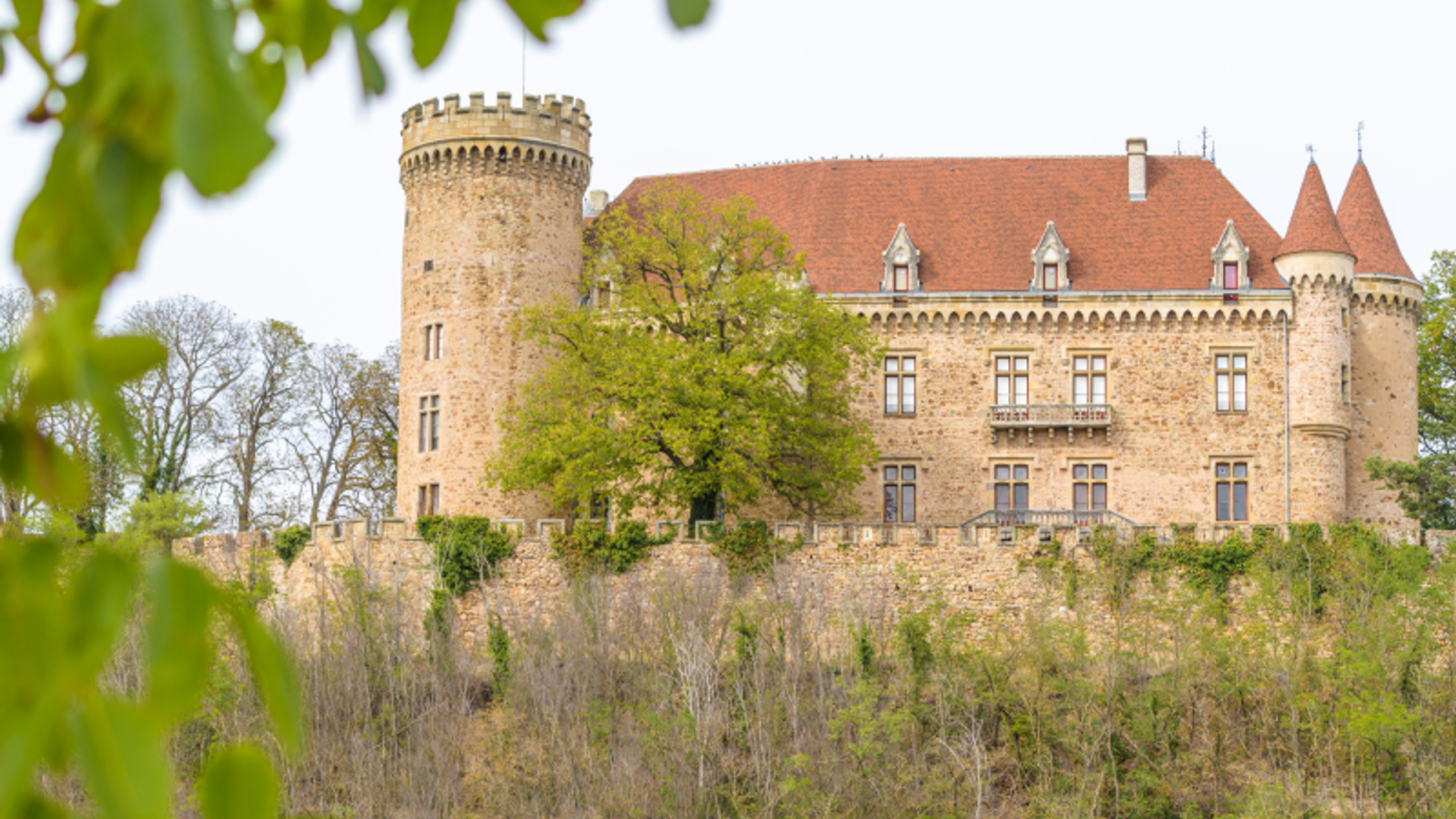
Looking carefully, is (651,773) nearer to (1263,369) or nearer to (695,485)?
(695,485)

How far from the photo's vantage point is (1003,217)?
3781 cm

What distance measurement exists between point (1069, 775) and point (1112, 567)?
4853 mm

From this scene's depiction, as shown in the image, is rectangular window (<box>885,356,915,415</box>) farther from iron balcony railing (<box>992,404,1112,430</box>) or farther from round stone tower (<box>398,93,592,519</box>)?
round stone tower (<box>398,93,592,519</box>)

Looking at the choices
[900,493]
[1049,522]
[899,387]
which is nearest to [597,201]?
[899,387]

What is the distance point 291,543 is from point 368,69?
108 feet

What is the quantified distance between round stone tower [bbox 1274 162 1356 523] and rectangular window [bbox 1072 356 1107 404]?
3.86m

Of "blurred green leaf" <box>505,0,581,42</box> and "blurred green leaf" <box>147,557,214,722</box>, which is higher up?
"blurred green leaf" <box>505,0,581,42</box>

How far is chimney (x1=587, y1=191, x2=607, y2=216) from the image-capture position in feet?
129

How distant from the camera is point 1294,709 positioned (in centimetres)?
2666

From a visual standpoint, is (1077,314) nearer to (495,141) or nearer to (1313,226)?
(1313,226)

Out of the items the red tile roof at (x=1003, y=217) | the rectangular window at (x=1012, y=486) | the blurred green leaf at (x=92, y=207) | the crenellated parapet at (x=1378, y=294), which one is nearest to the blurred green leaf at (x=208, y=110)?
the blurred green leaf at (x=92, y=207)

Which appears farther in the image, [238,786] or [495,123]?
[495,123]

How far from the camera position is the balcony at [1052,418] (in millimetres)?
34562

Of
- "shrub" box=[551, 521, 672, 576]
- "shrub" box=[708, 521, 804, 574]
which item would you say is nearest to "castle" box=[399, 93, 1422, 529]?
"shrub" box=[551, 521, 672, 576]
